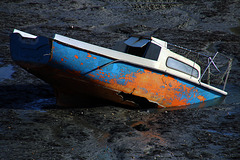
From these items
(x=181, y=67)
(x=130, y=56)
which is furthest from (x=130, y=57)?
(x=181, y=67)

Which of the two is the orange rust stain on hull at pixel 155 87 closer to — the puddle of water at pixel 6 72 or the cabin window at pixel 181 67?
the cabin window at pixel 181 67

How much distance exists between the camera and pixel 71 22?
53.7 ft

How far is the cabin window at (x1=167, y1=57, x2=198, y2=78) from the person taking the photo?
856cm

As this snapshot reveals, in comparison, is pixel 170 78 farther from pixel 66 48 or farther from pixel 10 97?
pixel 10 97

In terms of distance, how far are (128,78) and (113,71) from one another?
1.38 ft

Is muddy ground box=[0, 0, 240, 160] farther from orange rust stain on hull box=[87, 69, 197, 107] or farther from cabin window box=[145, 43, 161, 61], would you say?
cabin window box=[145, 43, 161, 61]

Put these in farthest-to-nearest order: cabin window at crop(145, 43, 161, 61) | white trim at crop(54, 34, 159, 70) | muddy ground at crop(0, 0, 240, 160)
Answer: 1. cabin window at crop(145, 43, 161, 61)
2. white trim at crop(54, 34, 159, 70)
3. muddy ground at crop(0, 0, 240, 160)

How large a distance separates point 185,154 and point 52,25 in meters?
11.0

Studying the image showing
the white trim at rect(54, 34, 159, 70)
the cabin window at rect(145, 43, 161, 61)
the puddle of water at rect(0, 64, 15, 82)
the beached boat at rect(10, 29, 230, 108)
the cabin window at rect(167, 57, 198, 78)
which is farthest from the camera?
the puddle of water at rect(0, 64, 15, 82)

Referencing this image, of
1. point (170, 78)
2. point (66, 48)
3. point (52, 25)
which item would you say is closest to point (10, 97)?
point (66, 48)

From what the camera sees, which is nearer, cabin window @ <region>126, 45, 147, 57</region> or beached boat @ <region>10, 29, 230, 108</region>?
beached boat @ <region>10, 29, 230, 108</region>

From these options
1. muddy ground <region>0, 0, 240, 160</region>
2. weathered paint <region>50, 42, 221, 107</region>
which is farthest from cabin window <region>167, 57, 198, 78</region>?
muddy ground <region>0, 0, 240, 160</region>

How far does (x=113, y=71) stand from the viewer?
25.8 feet

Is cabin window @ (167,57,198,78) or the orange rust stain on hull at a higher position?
cabin window @ (167,57,198,78)
